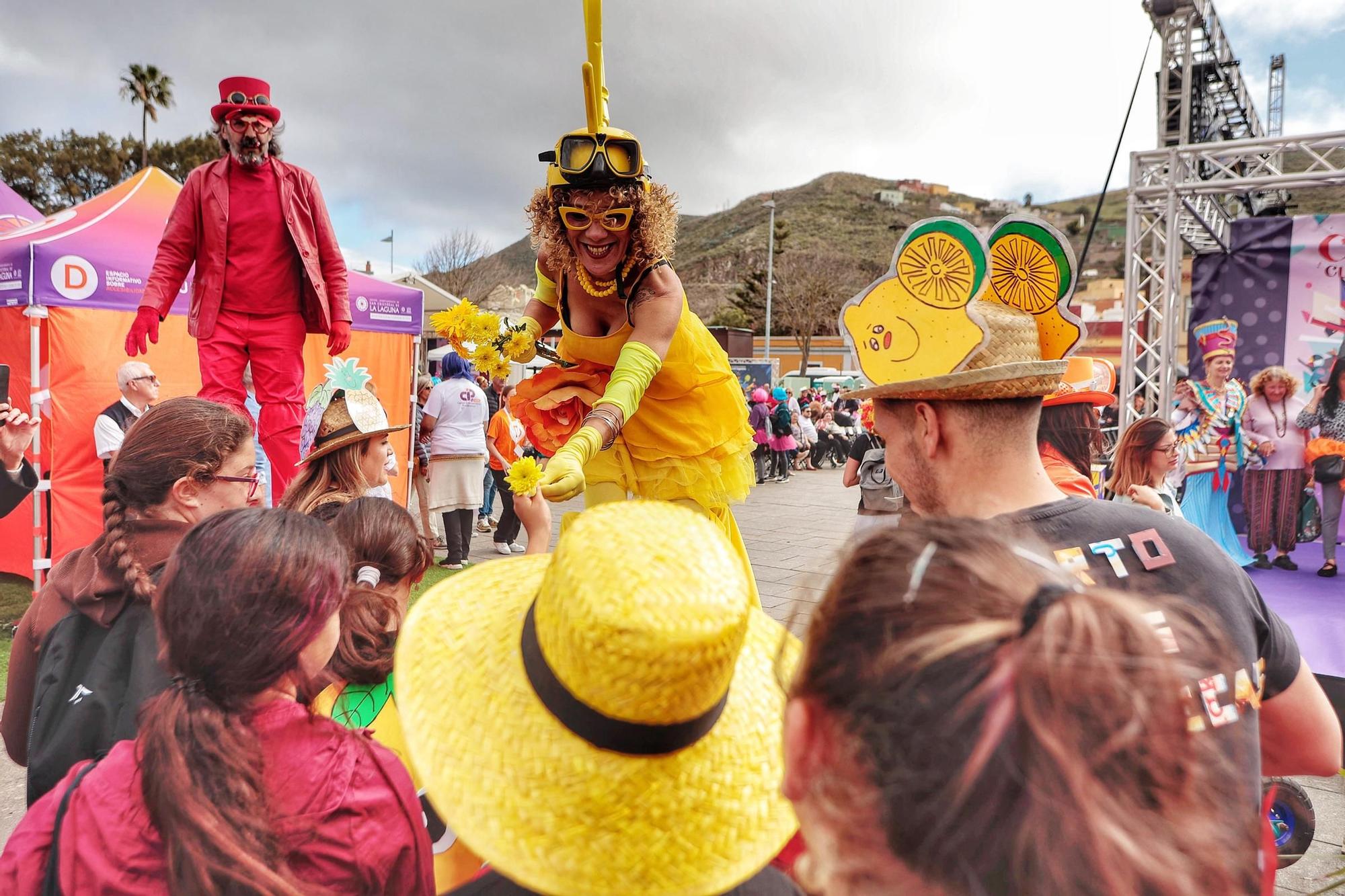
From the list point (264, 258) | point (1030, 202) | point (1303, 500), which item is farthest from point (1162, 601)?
point (1030, 202)

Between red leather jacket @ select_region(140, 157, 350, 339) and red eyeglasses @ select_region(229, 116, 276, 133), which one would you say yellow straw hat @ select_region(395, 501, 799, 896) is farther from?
red eyeglasses @ select_region(229, 116, 276, 133)

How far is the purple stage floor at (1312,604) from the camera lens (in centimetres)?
426

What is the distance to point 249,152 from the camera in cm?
331

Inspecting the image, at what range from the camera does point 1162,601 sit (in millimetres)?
884

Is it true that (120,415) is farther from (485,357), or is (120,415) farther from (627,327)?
(627,327)

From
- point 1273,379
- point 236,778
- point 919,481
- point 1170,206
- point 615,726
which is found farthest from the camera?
point 1170,206

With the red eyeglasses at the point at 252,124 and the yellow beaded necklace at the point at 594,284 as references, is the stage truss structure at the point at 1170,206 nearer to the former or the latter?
the yellow beaded necklace at the point at 594,284

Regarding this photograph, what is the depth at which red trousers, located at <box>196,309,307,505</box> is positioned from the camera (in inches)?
128

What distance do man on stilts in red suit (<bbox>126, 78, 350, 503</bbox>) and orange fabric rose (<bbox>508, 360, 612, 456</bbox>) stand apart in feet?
4.08

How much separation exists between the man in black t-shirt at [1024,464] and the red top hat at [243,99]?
258 centimetres

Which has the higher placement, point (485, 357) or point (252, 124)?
point (252, 124)

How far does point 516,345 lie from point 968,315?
1252mm

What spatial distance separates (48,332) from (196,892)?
575cm

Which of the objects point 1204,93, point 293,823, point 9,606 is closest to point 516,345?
point 293,823
